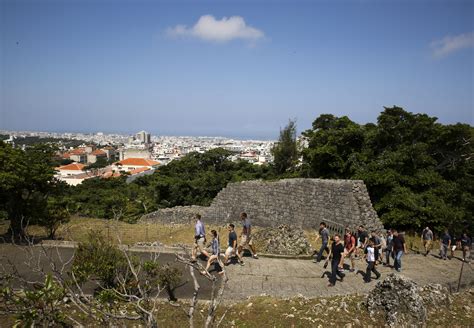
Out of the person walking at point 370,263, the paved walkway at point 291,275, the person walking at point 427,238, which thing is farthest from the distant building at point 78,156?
the person walking at point 370,263

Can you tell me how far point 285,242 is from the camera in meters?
10.8

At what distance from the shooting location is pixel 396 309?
6.50m

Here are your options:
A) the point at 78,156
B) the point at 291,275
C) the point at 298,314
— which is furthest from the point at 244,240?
the point at 78,156

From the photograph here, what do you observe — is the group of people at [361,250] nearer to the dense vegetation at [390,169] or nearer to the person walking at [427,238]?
the person walking at [427,238]

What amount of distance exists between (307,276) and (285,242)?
6.18ft

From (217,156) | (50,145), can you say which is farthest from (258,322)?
(217,156)

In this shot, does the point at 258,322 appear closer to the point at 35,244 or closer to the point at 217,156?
the point at 35,244

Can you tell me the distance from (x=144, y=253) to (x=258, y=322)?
506 cm

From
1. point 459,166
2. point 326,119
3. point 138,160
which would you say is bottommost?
point 138,160

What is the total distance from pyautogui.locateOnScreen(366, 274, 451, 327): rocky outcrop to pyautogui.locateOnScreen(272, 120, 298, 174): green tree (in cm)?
2079

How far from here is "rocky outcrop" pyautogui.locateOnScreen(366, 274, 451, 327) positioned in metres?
6.34

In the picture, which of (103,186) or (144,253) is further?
(103,186)

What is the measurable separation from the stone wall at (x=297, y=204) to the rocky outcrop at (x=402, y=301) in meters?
4.99

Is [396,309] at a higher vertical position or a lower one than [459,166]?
lower
